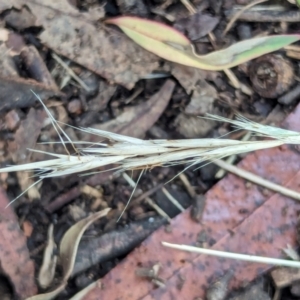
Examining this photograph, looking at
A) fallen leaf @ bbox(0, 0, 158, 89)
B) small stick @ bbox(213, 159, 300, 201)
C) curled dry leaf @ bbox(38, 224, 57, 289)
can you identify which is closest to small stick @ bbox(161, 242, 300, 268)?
small stick @ bbox(213, 159, 300, 201)

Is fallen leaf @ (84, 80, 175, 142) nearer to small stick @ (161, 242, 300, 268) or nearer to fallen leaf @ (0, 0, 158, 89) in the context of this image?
fallen leaf @ (0, 0, 158, 89)

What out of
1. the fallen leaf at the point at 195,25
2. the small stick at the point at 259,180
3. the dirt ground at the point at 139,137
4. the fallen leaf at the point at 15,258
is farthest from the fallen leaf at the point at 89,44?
the fallen leaf at the point at 15,258

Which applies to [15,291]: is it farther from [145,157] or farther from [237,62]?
[237,62]

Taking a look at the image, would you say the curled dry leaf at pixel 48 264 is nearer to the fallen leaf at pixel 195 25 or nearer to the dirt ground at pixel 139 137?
the dirt ground at pixel 139 137

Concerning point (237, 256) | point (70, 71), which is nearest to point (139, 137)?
point (70, 71)

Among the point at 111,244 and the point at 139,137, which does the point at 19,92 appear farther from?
the point at 111,244

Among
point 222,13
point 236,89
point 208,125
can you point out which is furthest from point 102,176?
point 222,13

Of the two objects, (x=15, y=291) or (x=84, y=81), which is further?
(x=84, y=81)
